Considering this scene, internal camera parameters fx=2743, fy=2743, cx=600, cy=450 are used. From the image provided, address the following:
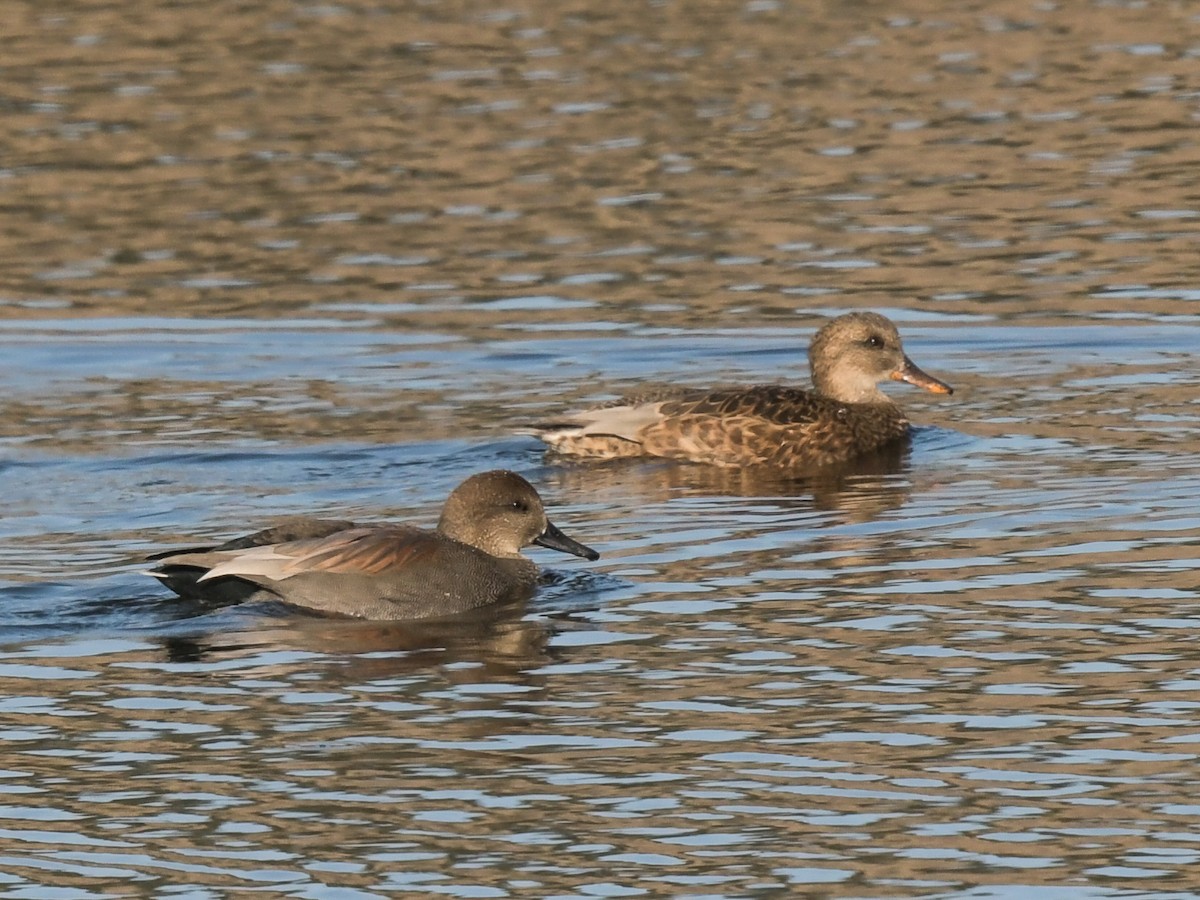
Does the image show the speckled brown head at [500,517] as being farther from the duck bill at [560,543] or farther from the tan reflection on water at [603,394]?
the tan reflection on water at [603,394]

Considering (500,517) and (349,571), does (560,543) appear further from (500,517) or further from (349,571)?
(349,571)

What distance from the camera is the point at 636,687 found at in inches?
385

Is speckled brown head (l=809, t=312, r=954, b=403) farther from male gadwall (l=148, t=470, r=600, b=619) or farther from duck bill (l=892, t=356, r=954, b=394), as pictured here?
male gadwall (l=148, t=470, r=600, b=619)

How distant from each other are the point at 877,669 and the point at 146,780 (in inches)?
107

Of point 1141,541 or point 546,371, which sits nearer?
point 1141,541

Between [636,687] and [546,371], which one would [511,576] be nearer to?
[636,687]

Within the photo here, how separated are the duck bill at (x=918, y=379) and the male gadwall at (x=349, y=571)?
4468mm

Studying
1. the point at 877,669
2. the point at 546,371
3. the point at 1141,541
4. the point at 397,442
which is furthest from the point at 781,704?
the point at 546,371

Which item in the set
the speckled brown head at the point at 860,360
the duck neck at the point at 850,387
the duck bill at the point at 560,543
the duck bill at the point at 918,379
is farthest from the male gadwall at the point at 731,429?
the duck bill at the point at 560,543

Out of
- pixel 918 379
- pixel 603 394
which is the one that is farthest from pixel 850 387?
pixel 603 394

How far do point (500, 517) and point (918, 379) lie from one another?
4.49m

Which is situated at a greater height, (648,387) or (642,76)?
(642,76)

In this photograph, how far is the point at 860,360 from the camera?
1606 centimetres

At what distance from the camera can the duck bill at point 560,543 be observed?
11.9m
